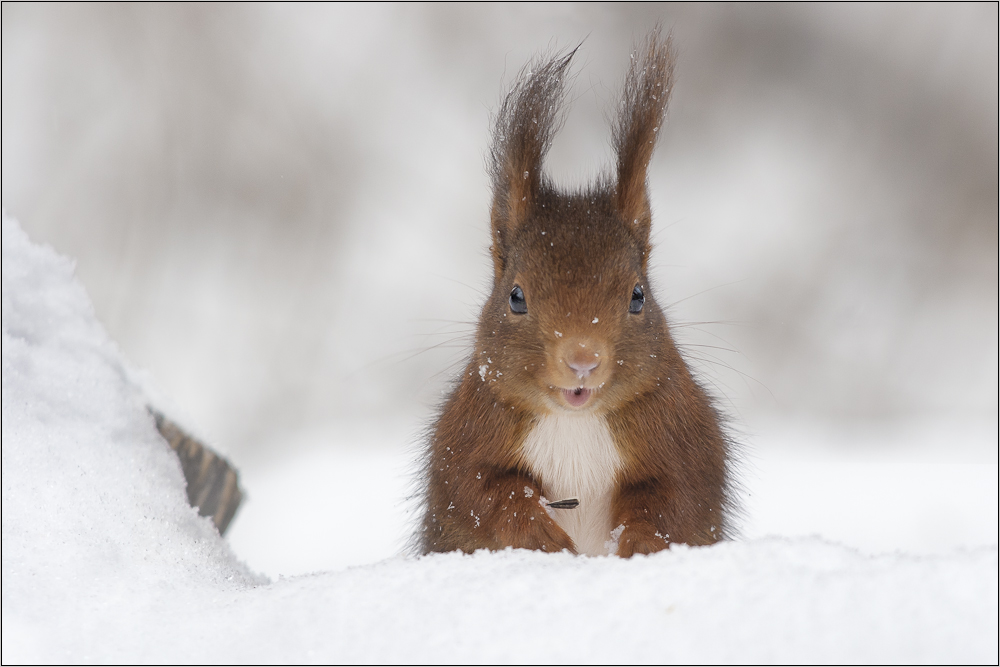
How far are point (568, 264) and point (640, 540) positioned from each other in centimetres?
39

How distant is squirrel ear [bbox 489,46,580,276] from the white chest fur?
282 millimetres

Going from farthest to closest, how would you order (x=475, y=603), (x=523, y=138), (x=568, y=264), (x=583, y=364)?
(x=523, y=138) → (x=568, y=264) → (x=583, y=364) → (x=475, y=603)

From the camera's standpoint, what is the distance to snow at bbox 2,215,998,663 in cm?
75

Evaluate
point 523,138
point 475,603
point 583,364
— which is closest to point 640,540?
point 583,364

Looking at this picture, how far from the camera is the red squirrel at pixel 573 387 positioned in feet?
3.86

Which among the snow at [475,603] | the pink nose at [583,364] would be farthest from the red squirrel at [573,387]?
the snow at [475,603]

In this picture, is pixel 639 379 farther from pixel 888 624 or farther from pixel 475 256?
pixel 475 256

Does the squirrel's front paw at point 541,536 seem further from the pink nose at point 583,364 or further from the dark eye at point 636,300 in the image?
the dark eye at point 636,300

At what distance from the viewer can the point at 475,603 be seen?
2.79 ft

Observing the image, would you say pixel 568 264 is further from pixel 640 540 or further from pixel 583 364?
pixel 640 540

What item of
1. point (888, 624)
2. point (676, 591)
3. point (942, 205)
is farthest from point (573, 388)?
point (942, 205)

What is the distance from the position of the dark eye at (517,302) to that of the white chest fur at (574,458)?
0.16 metres

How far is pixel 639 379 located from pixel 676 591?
44cm

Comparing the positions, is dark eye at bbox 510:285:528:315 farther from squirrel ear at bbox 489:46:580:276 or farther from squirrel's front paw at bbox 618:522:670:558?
squirrel's front paw at bbox 618:522:670:558
